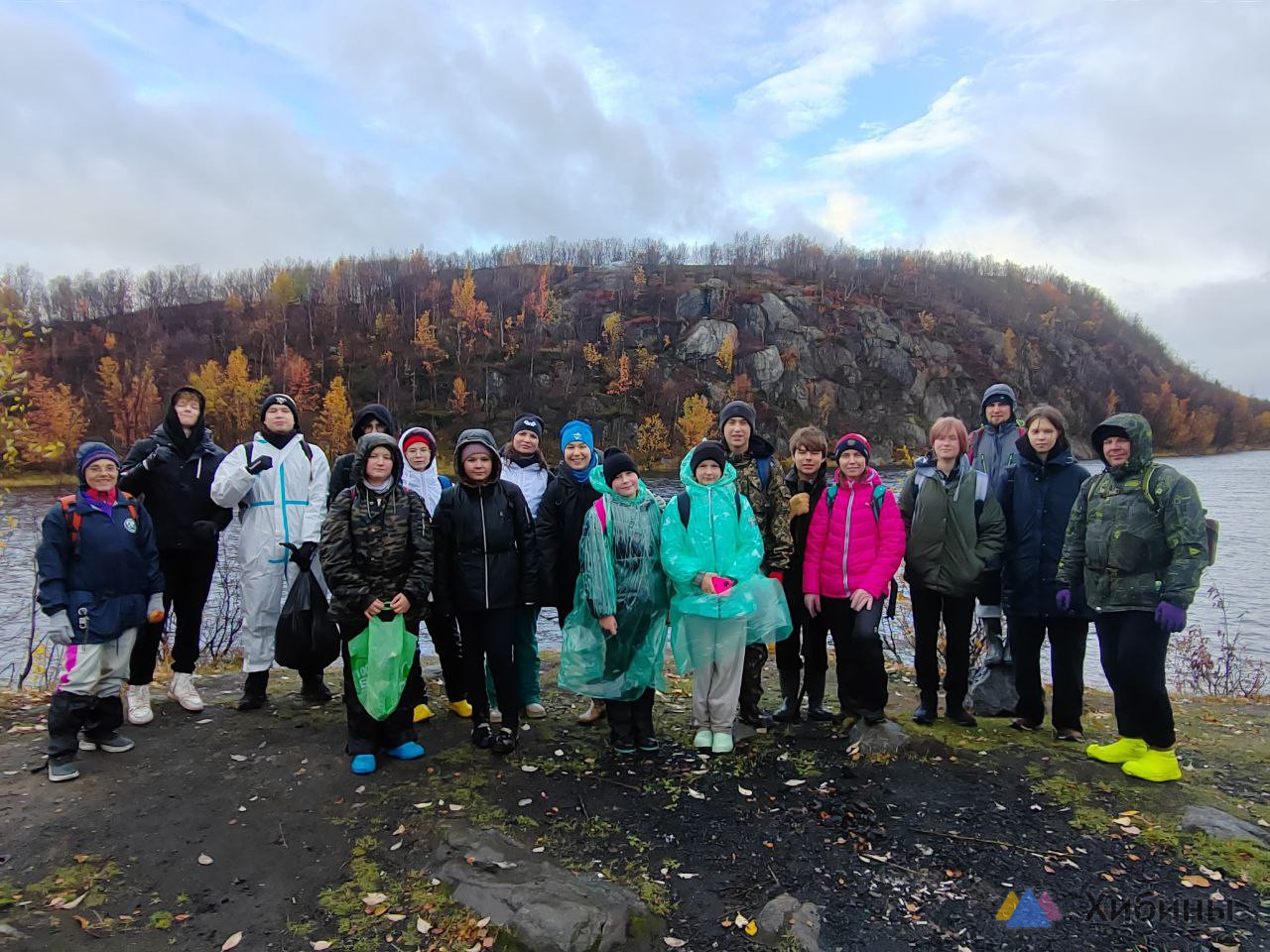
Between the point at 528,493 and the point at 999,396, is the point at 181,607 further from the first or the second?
the point at 999,396

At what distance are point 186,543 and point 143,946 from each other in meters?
2.96

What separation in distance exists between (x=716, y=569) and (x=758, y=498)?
72 centimetres

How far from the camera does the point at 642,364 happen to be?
8400 centimetres

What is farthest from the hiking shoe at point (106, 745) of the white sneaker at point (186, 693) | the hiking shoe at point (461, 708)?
the hiking shoe at point (461, 708)

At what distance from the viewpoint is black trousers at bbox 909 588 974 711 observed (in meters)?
5.11

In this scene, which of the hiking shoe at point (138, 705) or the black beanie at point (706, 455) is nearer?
the black beanie at point (706, 455)

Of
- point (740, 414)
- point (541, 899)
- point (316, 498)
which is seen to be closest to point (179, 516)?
point (316, 498)

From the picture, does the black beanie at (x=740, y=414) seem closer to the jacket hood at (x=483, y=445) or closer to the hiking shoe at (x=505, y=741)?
the jacket hood at (x=483, y=445)

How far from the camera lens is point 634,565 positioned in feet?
15.6

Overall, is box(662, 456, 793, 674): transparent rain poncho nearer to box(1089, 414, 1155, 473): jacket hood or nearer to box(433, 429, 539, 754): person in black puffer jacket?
box(433, 429, 539, 754): person in black puffer jacket

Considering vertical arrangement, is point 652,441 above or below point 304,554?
above

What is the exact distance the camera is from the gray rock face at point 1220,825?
12.1 feet

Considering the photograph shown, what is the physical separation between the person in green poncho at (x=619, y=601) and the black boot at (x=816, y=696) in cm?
141

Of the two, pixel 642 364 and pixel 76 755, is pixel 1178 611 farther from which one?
pixel 642 364
